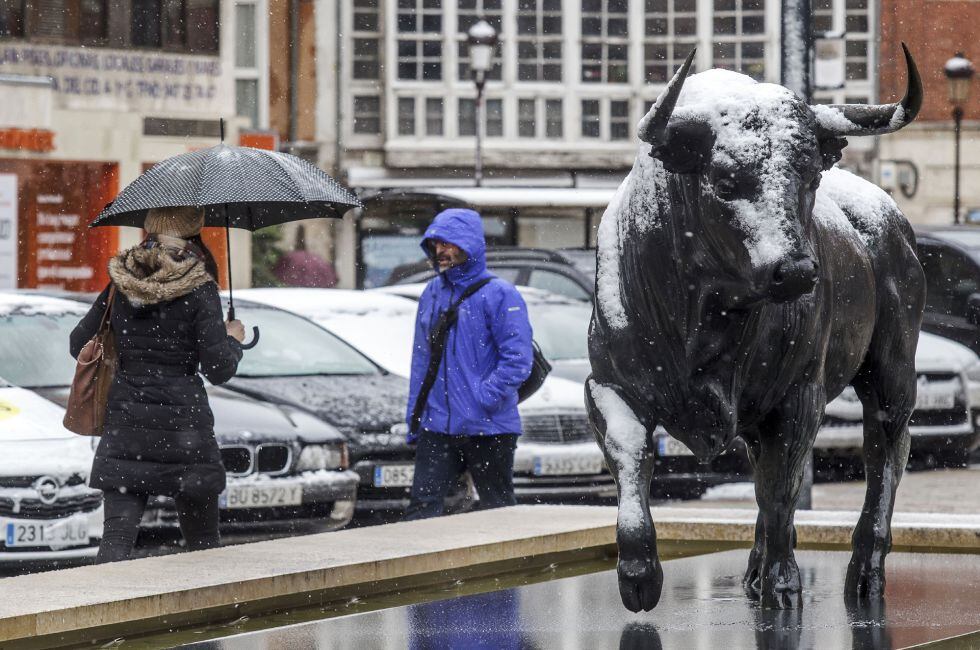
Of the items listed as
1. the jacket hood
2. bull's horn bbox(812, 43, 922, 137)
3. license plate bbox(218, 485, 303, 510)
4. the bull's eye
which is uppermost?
bull's horn bbox(812, 43, 922, 137)

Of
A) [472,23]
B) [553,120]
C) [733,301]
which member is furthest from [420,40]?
[733,301]

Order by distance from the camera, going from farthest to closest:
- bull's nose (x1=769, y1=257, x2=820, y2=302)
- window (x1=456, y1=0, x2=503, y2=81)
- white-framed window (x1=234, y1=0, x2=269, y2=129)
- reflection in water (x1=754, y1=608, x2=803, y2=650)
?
window (x1=456, y1=0, x2=503, y2=81), white-framed window (x1=234, y1=0, x2=269, y2=129), reflection in water (x1=754, y1=608, x2=803, y2=650), bull's nose (x1=769, y1=257, x2=820, y2=302)

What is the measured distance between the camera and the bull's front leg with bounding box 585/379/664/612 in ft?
18.6

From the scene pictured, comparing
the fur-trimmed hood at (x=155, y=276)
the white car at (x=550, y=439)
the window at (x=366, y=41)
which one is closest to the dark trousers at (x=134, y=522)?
the fur-trimmed hood at (x=155, y=276)

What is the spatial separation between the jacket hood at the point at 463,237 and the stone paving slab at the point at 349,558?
1657mm

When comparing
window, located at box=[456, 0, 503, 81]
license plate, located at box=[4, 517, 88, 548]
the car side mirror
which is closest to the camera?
license plate, located at box=[4, 517, 88, 548]

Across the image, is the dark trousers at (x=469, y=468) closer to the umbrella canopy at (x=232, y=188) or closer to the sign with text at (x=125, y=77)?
the umbrella canopy at (x=232, y=188)

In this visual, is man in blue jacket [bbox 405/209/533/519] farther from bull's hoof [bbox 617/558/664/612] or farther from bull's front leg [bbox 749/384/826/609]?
bull's hoof [bbox 617/558/664/612]

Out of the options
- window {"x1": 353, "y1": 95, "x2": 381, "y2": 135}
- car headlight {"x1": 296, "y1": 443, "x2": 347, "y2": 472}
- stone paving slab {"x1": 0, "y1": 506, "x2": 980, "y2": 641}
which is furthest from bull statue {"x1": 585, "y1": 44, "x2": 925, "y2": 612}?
window {"x1": 353, "y1": 95, "x2": 381, "y2": 135}

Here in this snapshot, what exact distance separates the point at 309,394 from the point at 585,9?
3562 centimetres

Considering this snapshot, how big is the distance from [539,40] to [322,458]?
3626 cm

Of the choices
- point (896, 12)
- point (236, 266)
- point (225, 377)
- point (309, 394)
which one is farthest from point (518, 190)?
point (225, 377)

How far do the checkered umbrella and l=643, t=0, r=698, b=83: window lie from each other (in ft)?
125

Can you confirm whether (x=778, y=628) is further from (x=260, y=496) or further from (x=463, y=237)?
(x=260, y=496)
